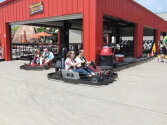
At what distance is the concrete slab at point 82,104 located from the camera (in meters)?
2.78

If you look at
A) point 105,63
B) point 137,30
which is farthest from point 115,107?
point 137,30

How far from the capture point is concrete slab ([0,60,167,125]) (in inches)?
109

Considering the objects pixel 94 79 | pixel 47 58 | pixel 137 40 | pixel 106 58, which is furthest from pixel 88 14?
pixel 137 40

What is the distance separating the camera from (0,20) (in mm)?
11953

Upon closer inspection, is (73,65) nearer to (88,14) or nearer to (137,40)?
(88,14)

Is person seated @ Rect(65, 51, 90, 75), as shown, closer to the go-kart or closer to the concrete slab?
the go-kart

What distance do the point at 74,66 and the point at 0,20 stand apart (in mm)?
9045

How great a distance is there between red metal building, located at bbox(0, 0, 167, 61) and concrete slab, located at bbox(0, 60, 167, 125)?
284 cm

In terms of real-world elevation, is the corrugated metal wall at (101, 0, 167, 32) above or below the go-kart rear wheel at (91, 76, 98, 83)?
above

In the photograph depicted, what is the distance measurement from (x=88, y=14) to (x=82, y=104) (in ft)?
15.6

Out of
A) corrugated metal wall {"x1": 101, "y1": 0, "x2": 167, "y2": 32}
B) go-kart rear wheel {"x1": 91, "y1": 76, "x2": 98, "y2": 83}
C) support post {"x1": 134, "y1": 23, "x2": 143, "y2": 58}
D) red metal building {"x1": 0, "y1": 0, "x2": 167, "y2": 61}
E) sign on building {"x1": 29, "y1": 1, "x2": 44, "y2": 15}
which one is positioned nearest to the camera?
go-kart rear wheel {"x1": 91, "y1": 76, "x2": 98, "y2": 83}

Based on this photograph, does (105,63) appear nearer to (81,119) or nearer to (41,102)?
(41,102)

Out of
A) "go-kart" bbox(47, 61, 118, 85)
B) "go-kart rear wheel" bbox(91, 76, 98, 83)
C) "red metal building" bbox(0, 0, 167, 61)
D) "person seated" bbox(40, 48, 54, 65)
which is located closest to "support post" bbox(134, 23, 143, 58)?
"red metal building" bbox(0, 0, 167, 61)

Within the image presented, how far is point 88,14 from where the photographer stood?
729cm
